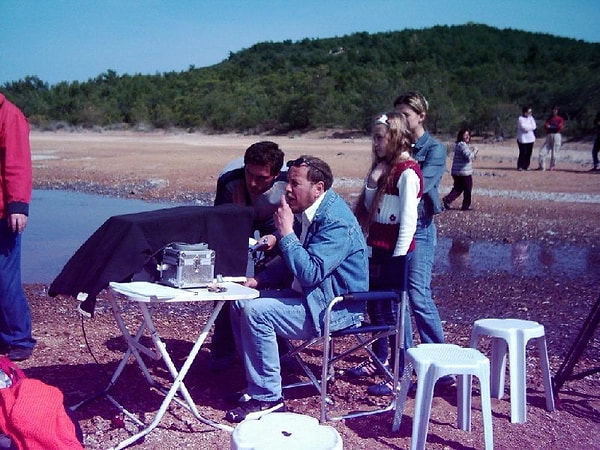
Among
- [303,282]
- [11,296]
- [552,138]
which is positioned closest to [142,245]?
[303,282]

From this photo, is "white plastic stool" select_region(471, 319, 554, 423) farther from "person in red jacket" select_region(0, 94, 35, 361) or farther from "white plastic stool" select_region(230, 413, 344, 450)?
"person in red jacket" select_region(0, 94, 35, 361)

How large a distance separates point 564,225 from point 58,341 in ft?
29.6

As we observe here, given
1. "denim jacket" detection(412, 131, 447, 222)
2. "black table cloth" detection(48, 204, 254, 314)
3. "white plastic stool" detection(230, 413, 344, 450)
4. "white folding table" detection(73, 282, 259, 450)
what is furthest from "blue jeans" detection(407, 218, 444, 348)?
"white plastic stool" detection(230, 413, 344, 450)

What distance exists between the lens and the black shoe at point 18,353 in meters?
5.14

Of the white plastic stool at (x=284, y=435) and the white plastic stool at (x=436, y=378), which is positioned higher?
the white plastic stool at (x=284, y=435)

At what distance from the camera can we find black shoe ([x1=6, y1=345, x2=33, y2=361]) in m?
5.14

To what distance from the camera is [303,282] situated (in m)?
4.13

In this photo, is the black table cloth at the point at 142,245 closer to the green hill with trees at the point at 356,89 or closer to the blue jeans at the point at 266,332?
the blue jeans at the point at 266,332

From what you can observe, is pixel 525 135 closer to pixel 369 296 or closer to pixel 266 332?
pixel 369 296

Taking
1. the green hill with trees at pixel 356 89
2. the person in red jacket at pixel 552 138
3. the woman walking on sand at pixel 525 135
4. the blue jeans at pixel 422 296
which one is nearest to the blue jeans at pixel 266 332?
the blue jeans at pixel 422 296

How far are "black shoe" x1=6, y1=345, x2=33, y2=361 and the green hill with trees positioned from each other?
93.9 ft

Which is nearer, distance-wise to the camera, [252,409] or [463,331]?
[252,409]

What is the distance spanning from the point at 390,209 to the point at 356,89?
166ft

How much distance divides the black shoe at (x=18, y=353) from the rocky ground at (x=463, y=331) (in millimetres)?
83
